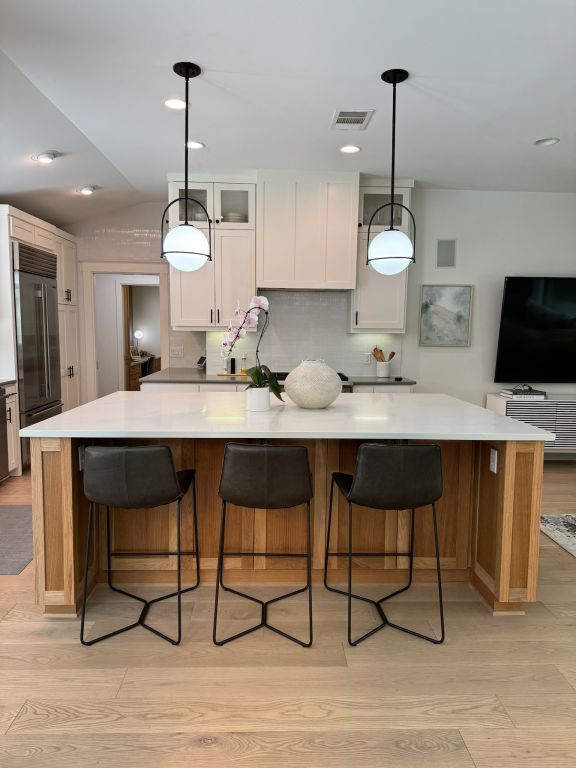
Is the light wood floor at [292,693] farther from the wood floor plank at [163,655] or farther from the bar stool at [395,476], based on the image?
the bar stool at [395,476]

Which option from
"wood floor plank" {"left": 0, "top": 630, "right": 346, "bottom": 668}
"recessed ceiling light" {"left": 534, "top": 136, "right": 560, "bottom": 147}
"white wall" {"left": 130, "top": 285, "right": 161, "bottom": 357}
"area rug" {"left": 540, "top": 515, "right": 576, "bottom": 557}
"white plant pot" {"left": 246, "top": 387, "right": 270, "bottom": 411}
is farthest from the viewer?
"white wall" {"left": 130, "top": 285, "right": 161, "bottom": 357}

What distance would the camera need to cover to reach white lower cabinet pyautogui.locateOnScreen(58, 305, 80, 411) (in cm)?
539

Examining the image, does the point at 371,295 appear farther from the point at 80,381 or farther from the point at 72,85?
the point at 80,381

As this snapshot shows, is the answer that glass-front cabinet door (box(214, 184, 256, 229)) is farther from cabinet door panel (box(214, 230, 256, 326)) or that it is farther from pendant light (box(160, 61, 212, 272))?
pendant light (box(160, 61, 212, 272))

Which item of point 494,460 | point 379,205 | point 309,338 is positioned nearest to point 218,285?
point 309,338

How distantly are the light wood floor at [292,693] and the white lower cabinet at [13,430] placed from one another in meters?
2.26

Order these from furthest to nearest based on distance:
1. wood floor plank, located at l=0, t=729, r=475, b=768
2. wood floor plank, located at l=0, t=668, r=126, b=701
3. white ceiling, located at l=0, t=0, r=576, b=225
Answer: white ceiling, located at l=0, t=0, r=576, b=225
wood floor plank, located at l=0, t=668, r=126, b=701
wood floor plank, located at l=0, t=729, r=475, b=768

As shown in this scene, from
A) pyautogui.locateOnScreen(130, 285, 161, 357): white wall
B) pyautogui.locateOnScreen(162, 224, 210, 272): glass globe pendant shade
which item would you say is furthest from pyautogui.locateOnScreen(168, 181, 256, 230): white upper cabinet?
pyautogui.locateOnScreen(130, 285, 161, 357): white wall

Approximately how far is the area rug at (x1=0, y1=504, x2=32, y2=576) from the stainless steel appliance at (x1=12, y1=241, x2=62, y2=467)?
99cm

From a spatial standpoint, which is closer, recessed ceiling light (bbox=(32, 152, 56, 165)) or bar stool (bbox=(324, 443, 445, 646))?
bar stool (bbox=(324, 443, 445, 646))

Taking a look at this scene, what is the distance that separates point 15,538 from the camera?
329cm

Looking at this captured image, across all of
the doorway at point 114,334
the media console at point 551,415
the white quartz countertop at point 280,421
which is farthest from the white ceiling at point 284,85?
the doorway at point 114,334

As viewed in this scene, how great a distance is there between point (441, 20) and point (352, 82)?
69cm

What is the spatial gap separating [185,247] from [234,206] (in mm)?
2298
